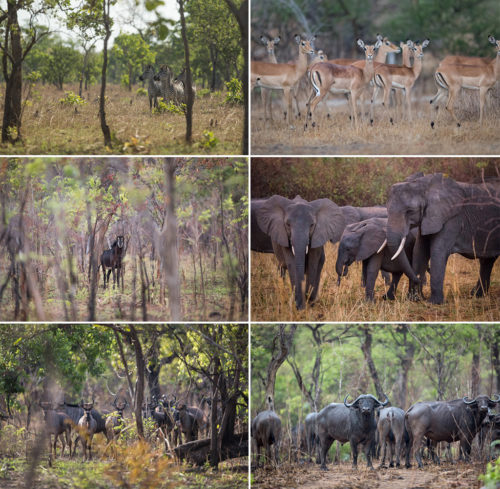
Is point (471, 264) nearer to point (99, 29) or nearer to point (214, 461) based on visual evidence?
point (214, 461)

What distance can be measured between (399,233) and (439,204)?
0.43 metres

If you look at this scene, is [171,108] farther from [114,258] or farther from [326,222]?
[326,222]

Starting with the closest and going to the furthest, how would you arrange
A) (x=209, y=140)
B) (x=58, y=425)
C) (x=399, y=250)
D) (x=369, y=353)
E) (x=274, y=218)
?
(x=399, y=250)
(x=274, y=218)
(x=209, y=140)
(x=58, y=425)
(x=369, y=353)

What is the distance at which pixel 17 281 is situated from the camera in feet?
22.7

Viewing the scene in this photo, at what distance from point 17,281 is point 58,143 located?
132cm

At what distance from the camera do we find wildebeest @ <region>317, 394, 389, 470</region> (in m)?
6.89

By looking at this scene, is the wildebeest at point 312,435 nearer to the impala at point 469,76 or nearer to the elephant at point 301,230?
the elephant at point 301,230

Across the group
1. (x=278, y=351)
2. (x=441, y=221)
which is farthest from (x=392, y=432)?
(x=441, y=221)

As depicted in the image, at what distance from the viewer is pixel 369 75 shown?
23.2ft

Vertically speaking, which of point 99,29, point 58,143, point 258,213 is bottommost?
point 258,213

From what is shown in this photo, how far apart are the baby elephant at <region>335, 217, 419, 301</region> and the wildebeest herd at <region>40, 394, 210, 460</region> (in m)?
1.88

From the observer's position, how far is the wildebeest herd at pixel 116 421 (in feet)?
23.2

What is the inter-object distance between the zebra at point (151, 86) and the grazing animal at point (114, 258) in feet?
4.30

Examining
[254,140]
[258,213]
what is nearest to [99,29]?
[254,140]
